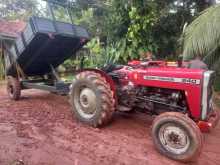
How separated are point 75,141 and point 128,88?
1.44 m

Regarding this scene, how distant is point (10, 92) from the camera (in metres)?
7.52

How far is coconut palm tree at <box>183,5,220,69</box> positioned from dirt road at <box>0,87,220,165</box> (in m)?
2.37

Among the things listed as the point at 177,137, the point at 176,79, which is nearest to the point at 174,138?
the point at 177,137

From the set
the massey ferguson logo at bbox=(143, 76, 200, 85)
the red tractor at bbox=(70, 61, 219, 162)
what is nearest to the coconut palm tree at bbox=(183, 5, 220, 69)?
the red tractor at bbox=(70, 61, 219, 162)

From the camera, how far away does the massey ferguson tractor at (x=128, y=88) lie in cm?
377

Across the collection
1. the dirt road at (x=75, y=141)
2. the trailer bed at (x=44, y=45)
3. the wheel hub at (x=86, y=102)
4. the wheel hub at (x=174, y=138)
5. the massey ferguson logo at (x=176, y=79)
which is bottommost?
the dirt road at (x=75, y=141)

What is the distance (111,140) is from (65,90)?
2.32m

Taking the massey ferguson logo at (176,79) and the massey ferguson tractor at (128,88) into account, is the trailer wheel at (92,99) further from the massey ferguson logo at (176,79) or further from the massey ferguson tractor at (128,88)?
the massey ferguson logo at (176,79)

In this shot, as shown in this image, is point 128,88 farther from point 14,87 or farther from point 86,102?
point 14,87

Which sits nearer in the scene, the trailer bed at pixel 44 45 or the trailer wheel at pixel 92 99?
the trailer wheel at pixel 92 99

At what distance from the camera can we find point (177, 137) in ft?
12.3

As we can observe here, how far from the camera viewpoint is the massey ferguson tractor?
377cm

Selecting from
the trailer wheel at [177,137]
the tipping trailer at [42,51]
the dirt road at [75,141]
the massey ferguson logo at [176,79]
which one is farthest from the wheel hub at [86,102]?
the trailer wheel at [177,137]

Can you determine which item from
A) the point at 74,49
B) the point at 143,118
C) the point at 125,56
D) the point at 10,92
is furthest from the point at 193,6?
the point at 10,92
